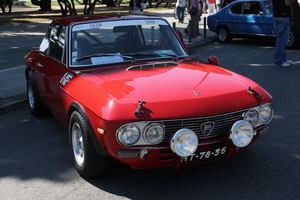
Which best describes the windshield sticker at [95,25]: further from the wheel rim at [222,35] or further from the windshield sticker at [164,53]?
the wheel rim at [222,35]

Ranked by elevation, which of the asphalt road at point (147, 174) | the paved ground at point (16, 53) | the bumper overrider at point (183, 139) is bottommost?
the paved ground at point (16, 53)

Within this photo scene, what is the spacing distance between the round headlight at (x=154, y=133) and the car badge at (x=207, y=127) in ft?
1.30

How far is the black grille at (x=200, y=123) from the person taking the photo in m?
3.44

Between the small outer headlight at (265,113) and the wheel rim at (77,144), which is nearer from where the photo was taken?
the small outer headlight at (265,113)

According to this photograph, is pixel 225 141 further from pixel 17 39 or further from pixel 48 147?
pixel 17 39

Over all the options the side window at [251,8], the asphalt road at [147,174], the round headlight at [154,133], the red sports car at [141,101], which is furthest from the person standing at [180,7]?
the round headlight at [154,133]

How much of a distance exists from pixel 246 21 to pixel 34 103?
32.4ft

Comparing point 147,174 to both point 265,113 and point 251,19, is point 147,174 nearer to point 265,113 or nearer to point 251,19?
point 265,113

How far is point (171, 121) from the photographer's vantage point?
342 centimetres

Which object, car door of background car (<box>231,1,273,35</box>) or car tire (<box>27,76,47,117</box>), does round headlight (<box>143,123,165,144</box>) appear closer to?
car tire (<box>27,76,47,117</box>)

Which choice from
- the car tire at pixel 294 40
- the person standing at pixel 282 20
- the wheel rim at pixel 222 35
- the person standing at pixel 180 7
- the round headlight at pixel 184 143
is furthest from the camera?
the person standing at pixel 180 7

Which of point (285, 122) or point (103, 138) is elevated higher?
point (103, 138)

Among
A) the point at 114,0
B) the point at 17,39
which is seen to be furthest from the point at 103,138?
the point at 114,0

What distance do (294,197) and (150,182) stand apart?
Answer: 4.52ft
